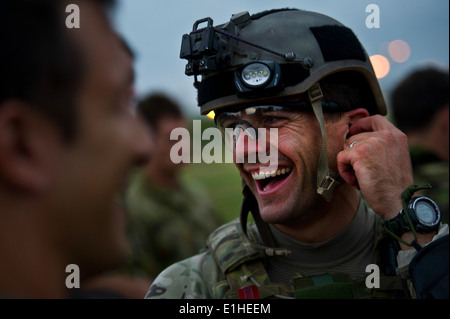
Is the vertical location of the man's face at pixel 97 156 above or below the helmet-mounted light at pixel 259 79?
below

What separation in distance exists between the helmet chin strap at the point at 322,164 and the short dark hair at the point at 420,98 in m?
2.61

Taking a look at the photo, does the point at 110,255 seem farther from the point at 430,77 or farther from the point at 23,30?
the point at 430,77

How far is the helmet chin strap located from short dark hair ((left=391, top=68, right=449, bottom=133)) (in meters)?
2.61

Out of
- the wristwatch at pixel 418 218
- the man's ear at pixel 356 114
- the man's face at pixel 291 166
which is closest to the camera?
the wristwatch at pixel 418 218

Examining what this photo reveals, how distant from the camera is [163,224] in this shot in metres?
A: 6.01

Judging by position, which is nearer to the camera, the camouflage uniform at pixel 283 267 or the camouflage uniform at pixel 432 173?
the camouflage uniform at pixel 283 267

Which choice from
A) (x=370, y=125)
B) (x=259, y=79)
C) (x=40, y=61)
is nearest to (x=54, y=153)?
(x=40, y=61)

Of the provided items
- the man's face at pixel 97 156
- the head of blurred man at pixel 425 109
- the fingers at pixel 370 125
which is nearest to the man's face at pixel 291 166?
the fingers at pixel 370 125

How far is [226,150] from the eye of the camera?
10.5 feet

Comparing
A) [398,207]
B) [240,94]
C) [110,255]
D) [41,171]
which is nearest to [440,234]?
[398,207]

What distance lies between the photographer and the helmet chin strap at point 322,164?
286cm

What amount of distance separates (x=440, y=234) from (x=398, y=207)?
0.89 feet

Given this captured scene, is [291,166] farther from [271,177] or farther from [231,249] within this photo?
[231,249]

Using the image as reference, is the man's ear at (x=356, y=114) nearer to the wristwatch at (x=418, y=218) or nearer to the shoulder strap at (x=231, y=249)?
the wristwatch at (x=418, y=218)
